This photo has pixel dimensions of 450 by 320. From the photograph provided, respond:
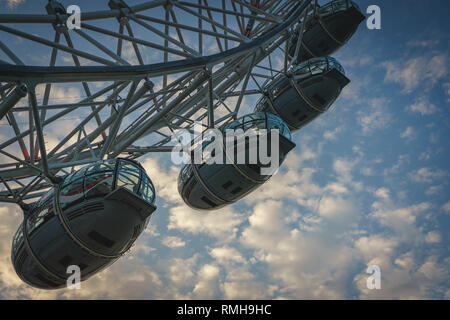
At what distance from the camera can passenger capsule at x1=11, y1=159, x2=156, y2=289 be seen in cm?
807

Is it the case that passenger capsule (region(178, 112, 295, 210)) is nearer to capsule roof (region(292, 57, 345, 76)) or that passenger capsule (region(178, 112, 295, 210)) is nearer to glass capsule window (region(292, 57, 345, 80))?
glass capsule window (region(292, 57, 345, 80))

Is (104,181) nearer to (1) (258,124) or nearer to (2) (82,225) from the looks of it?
(2) (82,225)

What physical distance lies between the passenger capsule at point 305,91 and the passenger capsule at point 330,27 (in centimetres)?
461

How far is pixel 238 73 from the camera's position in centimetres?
1691

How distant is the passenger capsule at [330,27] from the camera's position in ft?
65.8

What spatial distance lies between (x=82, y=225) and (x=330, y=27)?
60.3 ft

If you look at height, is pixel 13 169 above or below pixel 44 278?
above

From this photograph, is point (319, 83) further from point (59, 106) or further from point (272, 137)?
point (59, 106)

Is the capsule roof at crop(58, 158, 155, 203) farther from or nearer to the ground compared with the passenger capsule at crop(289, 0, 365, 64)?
nearer to the ground

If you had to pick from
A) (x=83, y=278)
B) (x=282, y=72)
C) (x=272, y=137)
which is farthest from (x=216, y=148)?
(x=282, y=72)

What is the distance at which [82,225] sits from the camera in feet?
26.4

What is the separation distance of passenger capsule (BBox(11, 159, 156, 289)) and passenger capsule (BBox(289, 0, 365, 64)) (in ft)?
52.4

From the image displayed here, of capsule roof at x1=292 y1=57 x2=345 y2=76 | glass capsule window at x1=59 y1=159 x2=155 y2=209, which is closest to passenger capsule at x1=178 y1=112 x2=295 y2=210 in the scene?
glass capsule window at x1=59 y1=159 x2=155 y2=209
